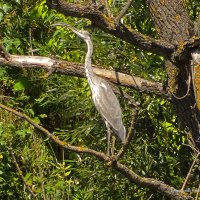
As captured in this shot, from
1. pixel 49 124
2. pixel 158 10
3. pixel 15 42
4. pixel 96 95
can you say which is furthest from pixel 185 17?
pixel 49 124

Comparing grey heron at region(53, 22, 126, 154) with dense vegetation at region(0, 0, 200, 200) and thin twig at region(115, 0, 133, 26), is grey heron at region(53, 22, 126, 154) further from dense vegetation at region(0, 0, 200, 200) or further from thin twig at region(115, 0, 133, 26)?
thin twig at region(115, 0, 133, 26)

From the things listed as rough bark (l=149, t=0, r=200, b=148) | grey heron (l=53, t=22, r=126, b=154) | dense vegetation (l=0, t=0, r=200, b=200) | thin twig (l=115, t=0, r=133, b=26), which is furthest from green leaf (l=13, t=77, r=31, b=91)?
thin twig (l=115, t=0, r=133, b=26)

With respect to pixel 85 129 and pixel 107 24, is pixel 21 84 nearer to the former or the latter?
pixel 85 129

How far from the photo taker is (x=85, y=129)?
404 centimetres

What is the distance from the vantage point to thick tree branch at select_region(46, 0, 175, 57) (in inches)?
110

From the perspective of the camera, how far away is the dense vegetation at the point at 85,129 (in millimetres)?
3873

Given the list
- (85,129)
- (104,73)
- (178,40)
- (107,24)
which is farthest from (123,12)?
(85,129)

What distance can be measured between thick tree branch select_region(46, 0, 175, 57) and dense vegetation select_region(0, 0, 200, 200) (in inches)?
25.8

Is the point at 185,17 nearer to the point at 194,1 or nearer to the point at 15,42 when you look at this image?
the point at 194,1

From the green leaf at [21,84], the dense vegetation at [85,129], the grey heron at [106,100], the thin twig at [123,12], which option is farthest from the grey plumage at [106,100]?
the green leaf at [21,84]

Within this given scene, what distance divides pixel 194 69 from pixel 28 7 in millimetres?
2186

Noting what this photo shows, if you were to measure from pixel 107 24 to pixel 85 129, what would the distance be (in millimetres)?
1293

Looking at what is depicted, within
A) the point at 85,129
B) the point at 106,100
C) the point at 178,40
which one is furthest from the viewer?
the point at 85,129

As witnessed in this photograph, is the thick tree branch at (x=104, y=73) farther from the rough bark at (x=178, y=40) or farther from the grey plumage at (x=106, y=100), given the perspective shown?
the rough bark at (x=178, y=40)
